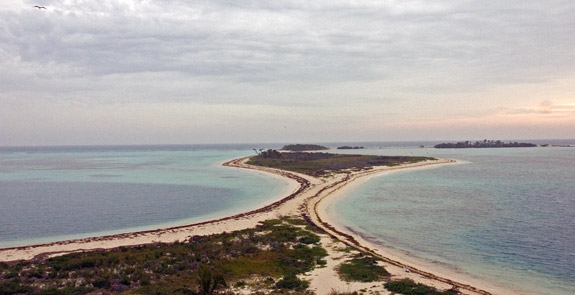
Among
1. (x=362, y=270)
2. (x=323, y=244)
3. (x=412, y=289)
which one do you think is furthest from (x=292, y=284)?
(x=323, y=244)

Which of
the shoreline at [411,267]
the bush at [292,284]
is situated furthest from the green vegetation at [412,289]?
the bush at [292,284]

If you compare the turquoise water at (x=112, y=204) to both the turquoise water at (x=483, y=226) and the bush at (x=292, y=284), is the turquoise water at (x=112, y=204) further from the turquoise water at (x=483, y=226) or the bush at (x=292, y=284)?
the bush at (x=292, y=284)

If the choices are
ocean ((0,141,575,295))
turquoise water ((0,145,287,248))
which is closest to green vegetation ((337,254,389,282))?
ocean ((0,141,575,295))

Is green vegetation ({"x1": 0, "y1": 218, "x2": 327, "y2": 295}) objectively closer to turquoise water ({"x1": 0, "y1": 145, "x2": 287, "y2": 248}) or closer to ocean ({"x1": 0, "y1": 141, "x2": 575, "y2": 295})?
ocean ({"x1": 0, "y1": 141, "x2": 575, "y2": 295})

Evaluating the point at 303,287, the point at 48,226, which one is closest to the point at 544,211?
the point at 303,287

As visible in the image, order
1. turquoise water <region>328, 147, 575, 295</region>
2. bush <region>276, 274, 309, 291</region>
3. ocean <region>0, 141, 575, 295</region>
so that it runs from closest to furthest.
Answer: bush <region>276, 274, 309, 291</region>
turquoise water <region>328, 147, 575, 295</region>
ocean <region>0, 141, 575, 295</region>

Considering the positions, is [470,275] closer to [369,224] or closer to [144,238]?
[369,224]
